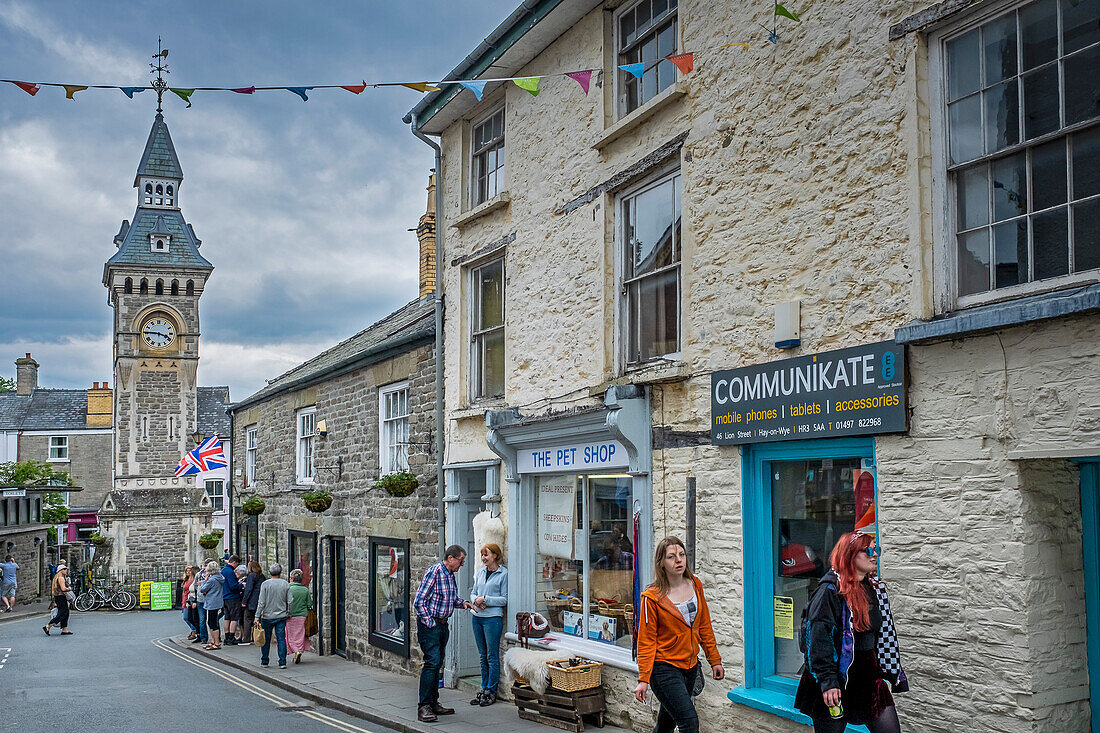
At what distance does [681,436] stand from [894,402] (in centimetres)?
246

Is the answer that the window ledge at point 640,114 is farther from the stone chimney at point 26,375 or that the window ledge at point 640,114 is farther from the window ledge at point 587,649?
the stone chimney at point 26,375

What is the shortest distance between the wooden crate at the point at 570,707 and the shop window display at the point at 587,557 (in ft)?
1.97

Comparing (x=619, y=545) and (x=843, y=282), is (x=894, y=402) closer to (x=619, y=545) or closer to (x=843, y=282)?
(x=843, y=282)

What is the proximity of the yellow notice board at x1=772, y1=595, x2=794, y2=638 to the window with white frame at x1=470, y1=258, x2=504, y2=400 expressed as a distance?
16.9 ft

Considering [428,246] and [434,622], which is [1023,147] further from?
[428,246]

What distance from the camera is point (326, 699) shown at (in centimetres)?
1219

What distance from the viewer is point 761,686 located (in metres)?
7.58

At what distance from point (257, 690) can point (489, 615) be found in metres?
4.63

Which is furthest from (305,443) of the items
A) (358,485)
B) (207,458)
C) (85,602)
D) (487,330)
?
(85,602)

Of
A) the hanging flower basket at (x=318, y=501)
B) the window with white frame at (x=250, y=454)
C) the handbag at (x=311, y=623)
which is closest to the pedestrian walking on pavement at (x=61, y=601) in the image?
the window with white frame at (x=250, y=454)

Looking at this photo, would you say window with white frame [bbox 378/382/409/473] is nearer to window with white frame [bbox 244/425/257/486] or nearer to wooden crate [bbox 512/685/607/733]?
wooden crate [bbox 512/685/607/733]

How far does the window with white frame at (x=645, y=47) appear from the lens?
9.09 m

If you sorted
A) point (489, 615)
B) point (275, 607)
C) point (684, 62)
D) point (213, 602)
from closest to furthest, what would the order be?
point (684, 62)
point (489, 615)
point (275, 607)
point (213, 602)

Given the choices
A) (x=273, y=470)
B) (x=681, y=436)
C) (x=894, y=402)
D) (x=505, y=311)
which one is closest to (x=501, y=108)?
(x=505, y=311)
